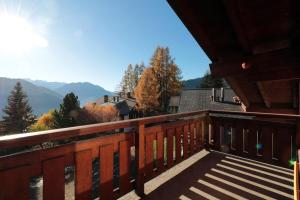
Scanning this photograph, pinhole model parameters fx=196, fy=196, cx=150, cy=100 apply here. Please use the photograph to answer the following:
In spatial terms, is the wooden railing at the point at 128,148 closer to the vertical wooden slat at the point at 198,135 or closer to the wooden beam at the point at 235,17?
the vertical wooden slat at the point at 198,135

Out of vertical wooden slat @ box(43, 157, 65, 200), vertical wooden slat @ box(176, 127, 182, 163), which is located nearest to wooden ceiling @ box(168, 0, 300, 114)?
vertical wooden slat @ box(176, 127, 182, 163)

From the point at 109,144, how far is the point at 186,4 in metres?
1.71

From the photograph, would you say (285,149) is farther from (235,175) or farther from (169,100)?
(169,100)

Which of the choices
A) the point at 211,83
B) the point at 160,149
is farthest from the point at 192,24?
the point at 211,83

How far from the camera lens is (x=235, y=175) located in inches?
114

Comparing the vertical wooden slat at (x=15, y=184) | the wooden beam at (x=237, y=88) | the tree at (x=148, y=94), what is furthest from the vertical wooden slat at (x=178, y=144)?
the tree at (x=148, y=94)

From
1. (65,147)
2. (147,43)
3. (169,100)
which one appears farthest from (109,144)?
(147,43)

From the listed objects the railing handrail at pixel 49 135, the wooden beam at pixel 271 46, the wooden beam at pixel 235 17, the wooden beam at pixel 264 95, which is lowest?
the railing handrail at pixel 49 135

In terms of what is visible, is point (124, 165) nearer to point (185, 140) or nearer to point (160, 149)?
point (160, 149)

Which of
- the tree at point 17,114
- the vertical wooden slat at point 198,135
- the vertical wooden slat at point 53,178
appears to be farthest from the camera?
the tree at point 17,114

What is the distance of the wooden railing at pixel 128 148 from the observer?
51.4 inches

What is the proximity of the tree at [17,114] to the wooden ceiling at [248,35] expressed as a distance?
31.6 meters

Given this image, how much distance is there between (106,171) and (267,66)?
2.78m

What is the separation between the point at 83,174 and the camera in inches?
68.7
